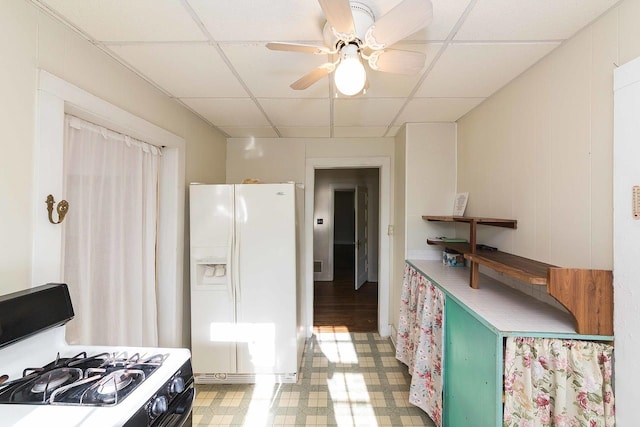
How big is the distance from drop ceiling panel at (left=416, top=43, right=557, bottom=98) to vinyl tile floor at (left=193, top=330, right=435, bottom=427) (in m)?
2.24

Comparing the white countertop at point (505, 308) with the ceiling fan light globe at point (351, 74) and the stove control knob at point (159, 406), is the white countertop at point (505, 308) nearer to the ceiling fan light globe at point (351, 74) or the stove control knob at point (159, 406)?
the ceiling fan light globe at point (351, 74)

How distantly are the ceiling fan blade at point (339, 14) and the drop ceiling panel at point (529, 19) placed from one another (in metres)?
0.56

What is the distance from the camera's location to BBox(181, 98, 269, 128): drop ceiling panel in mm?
2164

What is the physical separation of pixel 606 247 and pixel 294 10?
1.59 metres

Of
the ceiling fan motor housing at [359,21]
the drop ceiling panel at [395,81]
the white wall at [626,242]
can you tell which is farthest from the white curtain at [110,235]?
the white wall at [626,242]

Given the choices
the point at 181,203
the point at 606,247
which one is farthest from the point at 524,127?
the point at 181,203

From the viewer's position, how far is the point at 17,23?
1095 mm

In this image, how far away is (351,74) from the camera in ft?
3.68

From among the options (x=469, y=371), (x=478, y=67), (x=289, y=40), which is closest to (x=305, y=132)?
(x=289, y=40)

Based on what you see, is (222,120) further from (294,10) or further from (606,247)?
(606,247)

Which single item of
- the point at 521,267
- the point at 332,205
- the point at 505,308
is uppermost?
the point at 332,205

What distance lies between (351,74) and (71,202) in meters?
1.53

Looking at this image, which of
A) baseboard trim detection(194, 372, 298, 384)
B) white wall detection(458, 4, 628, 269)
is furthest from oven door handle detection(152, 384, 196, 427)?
white wall detection(458, 4, 628, 269)

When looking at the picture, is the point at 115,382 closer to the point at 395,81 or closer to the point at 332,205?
the point at 395,81
